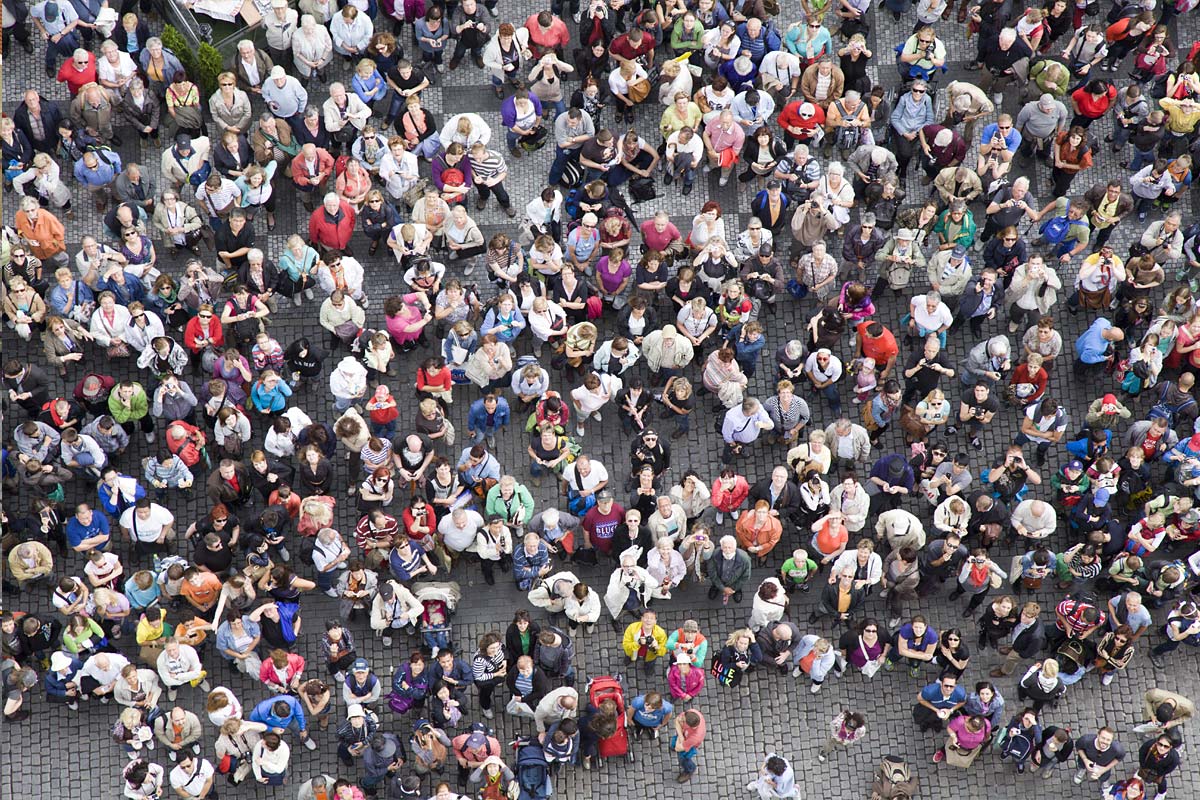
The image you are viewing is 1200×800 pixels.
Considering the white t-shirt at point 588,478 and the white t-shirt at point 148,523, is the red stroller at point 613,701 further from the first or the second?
the white t-shirt at point 148,523

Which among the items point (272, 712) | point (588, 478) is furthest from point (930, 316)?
point (272, 712)

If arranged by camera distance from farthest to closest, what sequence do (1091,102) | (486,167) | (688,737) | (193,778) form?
(1091,102), (486,167), (688,737), (193,778)

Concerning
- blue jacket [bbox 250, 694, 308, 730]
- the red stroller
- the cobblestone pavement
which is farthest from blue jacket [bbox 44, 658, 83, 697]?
the red stroller

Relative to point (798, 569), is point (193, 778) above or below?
below

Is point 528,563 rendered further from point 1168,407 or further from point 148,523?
point 1168,407

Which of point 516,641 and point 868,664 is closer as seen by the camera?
point 516,641

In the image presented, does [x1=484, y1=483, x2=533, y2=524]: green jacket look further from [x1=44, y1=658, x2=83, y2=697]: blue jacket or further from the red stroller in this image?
[x1=44, y1=658, x2=83, y2=697]: blue jacket
